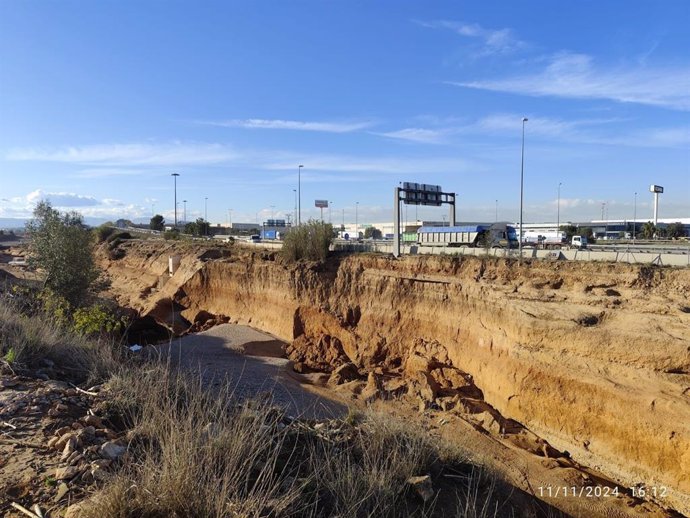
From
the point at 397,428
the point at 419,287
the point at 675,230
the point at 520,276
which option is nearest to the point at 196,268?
the point at 419,287

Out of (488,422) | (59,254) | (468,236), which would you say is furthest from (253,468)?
(468,236)

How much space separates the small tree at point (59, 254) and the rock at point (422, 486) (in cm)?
2316

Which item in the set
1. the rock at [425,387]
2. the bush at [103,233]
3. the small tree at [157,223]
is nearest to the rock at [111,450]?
the rock at [425,387]

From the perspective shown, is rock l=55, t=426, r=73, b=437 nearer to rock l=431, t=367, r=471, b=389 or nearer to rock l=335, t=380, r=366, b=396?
rock l=335, t=380, r=366, b=396

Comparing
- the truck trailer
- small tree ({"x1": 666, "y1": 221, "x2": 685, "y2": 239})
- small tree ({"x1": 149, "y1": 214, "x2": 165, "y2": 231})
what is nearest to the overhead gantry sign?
the truck trailer

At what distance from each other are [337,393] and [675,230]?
257 feet

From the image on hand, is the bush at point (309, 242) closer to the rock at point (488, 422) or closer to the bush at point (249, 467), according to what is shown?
the rock at point (488, 422)

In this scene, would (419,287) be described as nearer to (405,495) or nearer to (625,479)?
(625,479)

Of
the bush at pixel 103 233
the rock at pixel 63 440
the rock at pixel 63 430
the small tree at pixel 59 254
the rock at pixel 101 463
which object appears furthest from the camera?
the bush at pixel 103 233

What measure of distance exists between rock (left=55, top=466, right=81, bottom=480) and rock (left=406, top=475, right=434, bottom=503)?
3.16m

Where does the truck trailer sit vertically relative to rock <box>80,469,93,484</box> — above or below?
above

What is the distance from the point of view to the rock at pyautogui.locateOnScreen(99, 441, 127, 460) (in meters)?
4.68

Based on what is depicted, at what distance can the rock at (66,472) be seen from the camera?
4293 millimetres

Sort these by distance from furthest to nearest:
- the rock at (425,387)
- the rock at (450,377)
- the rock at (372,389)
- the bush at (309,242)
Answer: the bush at (309,242)
the rock at (450,377)
the rock at (372,389)
the rock at (425,387)
